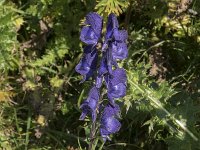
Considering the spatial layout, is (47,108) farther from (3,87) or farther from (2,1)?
(2,1)

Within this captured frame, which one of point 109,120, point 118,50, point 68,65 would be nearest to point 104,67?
point 118,50

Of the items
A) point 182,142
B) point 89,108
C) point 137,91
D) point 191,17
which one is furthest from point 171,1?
point 89,108

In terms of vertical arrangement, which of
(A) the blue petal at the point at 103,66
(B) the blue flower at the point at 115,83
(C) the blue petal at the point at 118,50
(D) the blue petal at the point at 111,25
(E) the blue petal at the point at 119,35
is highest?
(D) the blue petal at the point at 111,25

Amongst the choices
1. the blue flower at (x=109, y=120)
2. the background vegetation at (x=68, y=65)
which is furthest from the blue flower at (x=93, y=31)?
the background vegetation at (x=68, y=65)

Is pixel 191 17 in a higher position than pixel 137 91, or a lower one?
higher

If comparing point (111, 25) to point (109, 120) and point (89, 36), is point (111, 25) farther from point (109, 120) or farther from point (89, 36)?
point (109, 120)

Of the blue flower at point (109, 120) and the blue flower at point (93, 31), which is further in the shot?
the blue flower at point (109, 120)

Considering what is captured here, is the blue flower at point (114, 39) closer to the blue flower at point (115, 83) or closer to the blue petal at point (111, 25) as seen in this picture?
the blue petal at point (111, 25)
